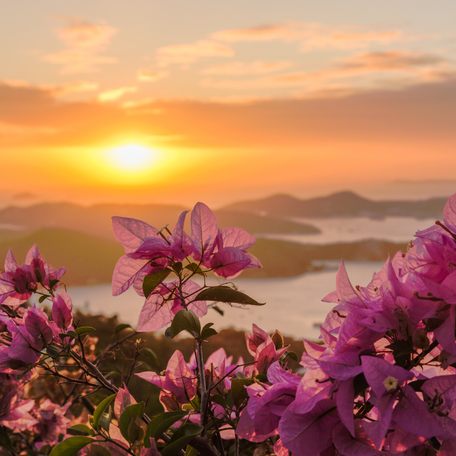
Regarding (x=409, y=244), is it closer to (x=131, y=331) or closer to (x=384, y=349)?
(x=384, y=349)

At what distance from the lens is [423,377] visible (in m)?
0.81

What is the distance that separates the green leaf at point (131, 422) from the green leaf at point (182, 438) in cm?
5

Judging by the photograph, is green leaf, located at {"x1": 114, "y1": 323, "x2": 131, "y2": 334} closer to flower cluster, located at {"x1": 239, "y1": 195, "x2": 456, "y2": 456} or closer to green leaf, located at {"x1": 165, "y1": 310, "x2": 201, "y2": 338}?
green leaf, located at {"x1": 165, "y1": 310, "x2": 201, "y2": 338}

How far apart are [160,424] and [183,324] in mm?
143

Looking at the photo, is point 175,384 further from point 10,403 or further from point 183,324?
point 10,403

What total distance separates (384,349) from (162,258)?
1.25 ft

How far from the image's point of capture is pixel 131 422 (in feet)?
3.03

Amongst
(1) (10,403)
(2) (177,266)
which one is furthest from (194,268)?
(1) (10,403)

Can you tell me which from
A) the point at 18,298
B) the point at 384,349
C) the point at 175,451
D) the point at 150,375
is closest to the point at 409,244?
the point at 384,349

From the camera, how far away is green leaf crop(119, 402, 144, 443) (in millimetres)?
904

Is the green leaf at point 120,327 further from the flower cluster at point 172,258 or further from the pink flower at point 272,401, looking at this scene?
the pink flower at point 272,401

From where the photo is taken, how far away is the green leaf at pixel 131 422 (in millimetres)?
904

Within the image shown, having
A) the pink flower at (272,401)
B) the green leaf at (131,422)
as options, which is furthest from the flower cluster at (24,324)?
the pink flower at (272,401)

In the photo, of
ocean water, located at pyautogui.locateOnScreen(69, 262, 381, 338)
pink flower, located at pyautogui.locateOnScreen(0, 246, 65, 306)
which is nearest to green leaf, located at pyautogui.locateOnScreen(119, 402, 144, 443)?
pink flower, located at pyautogui.locateOnScreen(0, 246, 65, 306)
